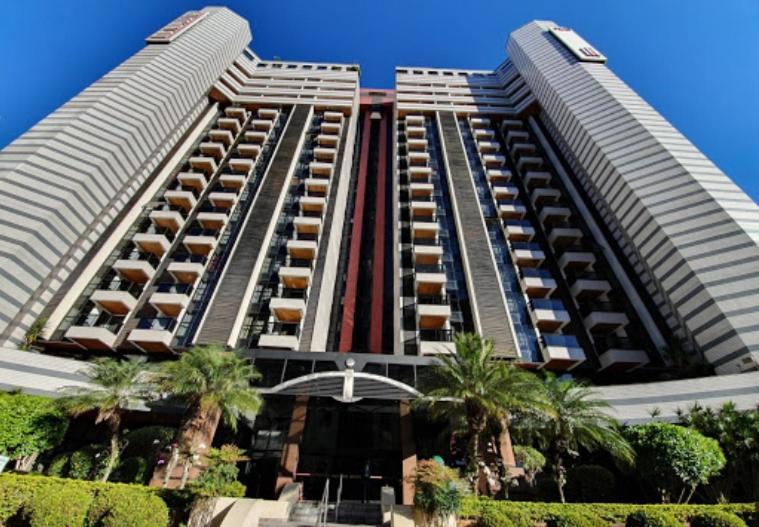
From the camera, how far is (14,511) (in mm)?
12031

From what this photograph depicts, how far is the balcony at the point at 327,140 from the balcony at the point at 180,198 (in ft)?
60.8

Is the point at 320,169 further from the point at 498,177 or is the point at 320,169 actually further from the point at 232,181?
the point at 498,177

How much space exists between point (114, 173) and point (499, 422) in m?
38.5

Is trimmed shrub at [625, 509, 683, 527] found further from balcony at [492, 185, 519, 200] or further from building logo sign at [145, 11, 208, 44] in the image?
building logo sign at [145, 11, 208, 44]

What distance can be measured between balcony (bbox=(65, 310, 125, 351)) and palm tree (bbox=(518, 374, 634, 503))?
93.6ft

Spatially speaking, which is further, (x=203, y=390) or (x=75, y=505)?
(x=203, y=390)

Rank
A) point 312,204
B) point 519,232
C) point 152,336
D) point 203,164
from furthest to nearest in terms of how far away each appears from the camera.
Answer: point 203,164 < point 312,204 < point 519,232 < point 152,336

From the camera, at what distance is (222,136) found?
48.2 metres

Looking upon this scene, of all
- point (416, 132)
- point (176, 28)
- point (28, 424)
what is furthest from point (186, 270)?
point (176, 28)

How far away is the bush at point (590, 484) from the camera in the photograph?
1714cm

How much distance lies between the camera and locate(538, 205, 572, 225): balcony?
128 feet

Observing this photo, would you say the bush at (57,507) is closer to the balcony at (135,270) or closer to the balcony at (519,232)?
the balcony at (135,270)

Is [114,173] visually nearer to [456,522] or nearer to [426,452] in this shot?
[426,452]

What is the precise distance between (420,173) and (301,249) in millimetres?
18776
